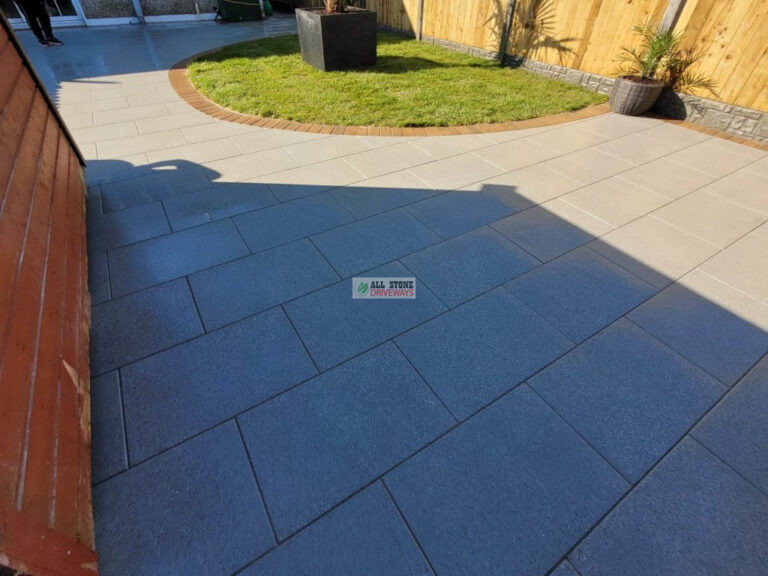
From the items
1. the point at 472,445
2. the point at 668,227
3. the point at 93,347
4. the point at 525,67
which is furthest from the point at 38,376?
the point at 525,67

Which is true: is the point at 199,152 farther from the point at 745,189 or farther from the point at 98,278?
the point at 745,189

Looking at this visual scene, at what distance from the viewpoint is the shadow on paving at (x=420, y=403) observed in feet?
4.29

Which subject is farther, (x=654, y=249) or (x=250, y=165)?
(x=250, y=165)

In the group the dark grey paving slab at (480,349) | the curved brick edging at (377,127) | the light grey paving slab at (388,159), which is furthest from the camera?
the curved brick edging at (377,127)

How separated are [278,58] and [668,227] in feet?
22.1

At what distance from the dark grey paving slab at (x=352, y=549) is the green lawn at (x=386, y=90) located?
162 inches

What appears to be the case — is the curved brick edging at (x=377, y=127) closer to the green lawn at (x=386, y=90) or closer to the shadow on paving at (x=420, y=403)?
the green lawn at (x=386, y=90)

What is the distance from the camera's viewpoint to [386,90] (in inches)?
212

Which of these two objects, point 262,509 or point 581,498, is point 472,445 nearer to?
point 581,498

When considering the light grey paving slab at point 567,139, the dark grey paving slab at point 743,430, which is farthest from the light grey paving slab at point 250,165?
the dark grey paving slab at point 743,430

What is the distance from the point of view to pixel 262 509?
4.47ft

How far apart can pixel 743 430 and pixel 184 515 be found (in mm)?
2344

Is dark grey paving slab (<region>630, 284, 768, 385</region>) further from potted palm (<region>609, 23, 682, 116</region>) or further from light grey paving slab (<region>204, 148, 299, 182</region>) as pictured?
potted palm (<region>609, 23, 682, 116</region>)

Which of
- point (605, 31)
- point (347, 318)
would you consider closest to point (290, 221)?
point (347, 318)
